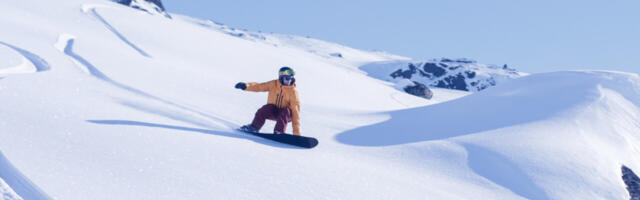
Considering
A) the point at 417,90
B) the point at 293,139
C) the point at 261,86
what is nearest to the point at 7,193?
the point at 293,139

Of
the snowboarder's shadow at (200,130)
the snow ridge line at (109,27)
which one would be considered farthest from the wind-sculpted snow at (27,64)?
the snow ridge line at (109,27)

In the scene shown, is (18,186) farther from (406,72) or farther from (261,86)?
(406,72)

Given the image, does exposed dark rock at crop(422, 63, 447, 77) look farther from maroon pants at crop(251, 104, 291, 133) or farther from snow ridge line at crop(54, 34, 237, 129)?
maroon pants at crop(251, 104, 291, 133)

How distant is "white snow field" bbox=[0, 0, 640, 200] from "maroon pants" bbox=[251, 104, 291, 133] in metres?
0.47

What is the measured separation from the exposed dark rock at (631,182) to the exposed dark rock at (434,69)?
13934 cm

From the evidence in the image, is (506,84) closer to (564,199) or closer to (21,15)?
(564,199)

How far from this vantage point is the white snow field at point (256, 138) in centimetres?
297

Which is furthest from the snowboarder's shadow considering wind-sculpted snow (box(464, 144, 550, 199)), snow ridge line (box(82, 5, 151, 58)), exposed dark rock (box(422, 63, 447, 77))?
exposed dark rock (box(422, 63, 447, 77))

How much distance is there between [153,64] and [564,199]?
305 inches

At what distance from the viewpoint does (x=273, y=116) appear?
5660mm

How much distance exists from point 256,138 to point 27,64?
3.65 meters

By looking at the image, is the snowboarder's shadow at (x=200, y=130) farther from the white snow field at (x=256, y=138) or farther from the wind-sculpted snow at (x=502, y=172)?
the wind-sculpted snow at (x=502, y=172)

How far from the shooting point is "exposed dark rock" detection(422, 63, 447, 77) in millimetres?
142000

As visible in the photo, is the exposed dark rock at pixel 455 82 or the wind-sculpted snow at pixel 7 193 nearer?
the wind-sculpted snow at pixel 7 193
